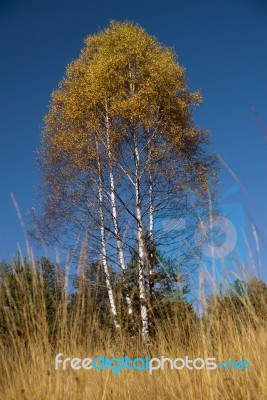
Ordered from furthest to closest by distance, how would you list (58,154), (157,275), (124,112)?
A: 1. (58,154)
2. (124,112)
3. (157,275)

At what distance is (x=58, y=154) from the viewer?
474 inches

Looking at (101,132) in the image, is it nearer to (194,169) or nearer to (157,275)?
(194,169)

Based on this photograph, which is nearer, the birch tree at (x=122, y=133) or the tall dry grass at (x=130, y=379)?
the tall dry grass at (x=130, y=379)

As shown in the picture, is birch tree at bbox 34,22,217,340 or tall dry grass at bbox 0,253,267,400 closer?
tall dry grass at bbox 0,253,267,400

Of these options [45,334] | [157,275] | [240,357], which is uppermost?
[157,275]

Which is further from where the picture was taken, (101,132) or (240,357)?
(101,132)

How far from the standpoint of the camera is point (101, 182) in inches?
437

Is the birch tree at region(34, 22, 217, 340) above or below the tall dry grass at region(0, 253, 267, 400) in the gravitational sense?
above

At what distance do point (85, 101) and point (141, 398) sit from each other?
904cm

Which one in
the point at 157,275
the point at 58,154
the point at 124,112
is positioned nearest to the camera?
the point at 157,275

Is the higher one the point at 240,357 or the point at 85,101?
the point at 85,101

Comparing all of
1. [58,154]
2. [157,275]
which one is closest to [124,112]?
[58,154]

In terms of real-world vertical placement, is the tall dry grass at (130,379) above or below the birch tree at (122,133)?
below

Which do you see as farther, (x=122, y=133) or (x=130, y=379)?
(x=122, y=133)
